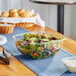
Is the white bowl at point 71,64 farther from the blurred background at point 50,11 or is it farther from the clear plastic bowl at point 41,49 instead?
the blurred background at point 50,11

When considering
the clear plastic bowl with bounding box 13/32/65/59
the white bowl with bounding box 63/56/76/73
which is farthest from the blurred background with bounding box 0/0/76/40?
the white bowl with bounding box 63/56/76/73

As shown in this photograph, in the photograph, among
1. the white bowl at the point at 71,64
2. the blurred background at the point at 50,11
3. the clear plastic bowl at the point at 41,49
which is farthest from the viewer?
the blurred background at the point at 50,11

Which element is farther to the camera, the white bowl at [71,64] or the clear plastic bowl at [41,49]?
the clear plastic bowl at [41,49]

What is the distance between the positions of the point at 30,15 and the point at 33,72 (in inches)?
52.2

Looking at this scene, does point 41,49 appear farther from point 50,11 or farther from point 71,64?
point 50,11

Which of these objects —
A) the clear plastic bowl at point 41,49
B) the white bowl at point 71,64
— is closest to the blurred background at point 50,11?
the clear plastic bowl at point 41,49

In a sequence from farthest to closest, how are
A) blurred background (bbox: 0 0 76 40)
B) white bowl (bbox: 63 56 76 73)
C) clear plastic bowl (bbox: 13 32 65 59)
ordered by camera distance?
blurred background (bbox: 0 0 76 40), clear plastic bowl (bbox: 13 32 65 59), white bowl (bbox: 63 56 76 73)

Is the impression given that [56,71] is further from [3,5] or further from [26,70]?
[3,5]

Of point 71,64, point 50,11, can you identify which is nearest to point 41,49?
point 71,64

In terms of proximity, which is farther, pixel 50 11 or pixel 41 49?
pixel 50 11

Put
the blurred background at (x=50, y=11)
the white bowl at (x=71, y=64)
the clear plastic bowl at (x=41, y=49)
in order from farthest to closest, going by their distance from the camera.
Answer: the blurred background at (x=50, y=11) < the clear plastic bowl at (x=41, y=49) < the white bowl at (x=71, y=64)

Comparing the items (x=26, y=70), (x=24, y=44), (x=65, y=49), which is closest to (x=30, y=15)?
(x=65, y=49)

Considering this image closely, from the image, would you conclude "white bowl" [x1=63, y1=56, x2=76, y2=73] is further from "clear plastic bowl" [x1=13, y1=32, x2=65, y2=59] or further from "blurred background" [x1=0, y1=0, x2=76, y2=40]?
"blurred background" [x1=0, y1=0, x2=76, y2=40]

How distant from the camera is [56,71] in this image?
1.23 meters
